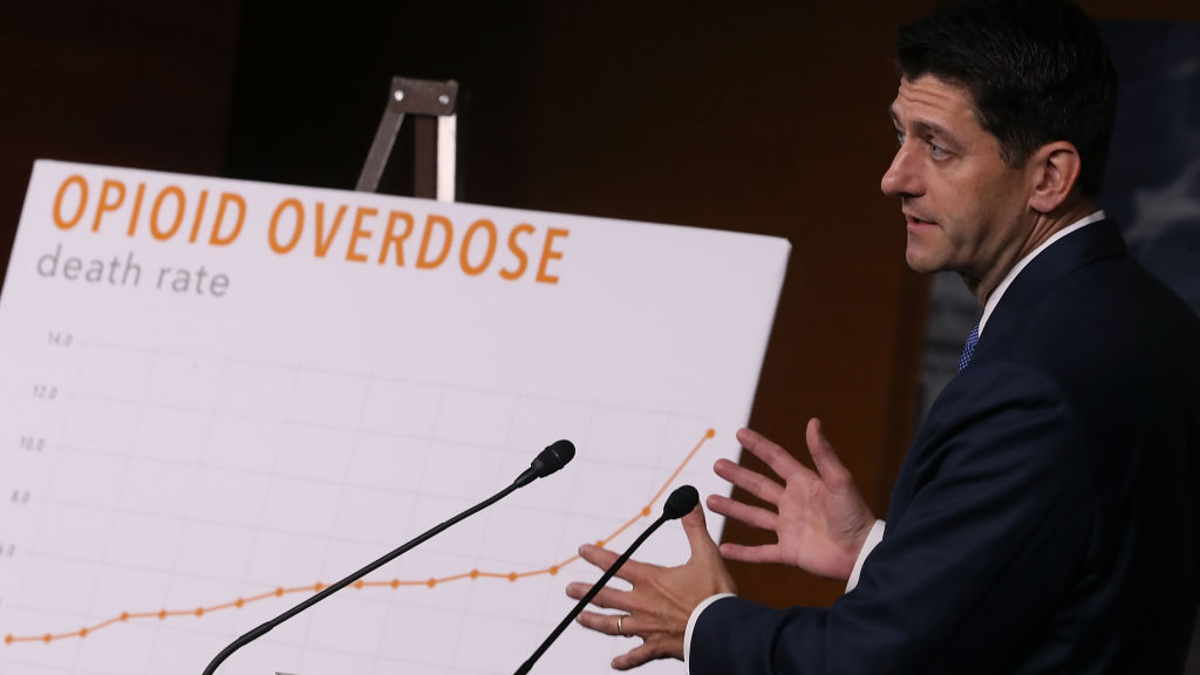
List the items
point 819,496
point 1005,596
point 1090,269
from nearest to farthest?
point 1005,596, point 1090,269, point 819,496

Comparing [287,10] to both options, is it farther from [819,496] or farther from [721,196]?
[819,496]

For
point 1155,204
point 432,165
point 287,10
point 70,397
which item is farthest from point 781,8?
point 70,397

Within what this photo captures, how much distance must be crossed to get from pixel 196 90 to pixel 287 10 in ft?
2.03

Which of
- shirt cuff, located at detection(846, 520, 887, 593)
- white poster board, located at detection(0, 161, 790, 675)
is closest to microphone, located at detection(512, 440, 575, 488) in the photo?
white poster board, located at detection(0, 161, 790, 675)

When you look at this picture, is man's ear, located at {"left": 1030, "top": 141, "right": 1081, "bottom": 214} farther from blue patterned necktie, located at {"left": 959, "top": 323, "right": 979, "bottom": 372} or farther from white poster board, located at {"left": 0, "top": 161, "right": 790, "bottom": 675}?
white poster board, located at {"left": 0, "top": 161, "right": 790, "bottom": 675}

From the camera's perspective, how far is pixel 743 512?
1.65 m

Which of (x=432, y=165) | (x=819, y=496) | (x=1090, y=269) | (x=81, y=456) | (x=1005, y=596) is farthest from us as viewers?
(x=432, y=165)

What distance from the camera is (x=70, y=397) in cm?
201

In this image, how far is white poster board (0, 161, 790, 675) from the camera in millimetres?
1798

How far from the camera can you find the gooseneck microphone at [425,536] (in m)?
1.59

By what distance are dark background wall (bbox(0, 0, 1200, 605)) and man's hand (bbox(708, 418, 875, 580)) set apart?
2047 millimetres

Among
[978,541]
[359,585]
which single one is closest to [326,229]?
[359,585]

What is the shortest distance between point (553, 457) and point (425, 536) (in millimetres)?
181

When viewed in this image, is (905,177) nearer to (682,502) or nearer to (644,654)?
(682,502)
